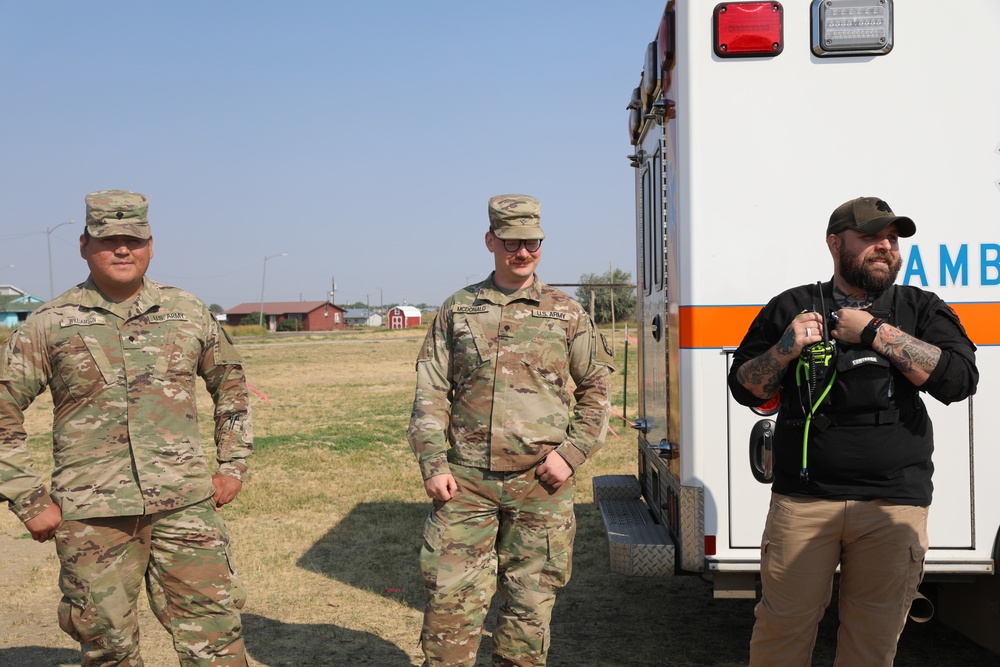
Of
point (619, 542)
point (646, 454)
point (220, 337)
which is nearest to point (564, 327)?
point (619, 542)

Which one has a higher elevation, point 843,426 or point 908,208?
point 908,208

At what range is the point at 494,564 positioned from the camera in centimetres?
379

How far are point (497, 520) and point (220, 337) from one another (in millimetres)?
1314

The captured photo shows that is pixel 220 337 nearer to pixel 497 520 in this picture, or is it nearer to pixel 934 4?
pixel 497 520

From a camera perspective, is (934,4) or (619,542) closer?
(934,4)

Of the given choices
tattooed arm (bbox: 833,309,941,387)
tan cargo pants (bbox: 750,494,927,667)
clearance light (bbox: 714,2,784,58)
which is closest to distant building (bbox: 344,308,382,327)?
clearance light (bbox: 714,2,784,58)

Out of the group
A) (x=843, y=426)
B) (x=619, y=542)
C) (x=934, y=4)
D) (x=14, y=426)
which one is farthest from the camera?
(x=619, y=542)

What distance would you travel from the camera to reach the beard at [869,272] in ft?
9.98

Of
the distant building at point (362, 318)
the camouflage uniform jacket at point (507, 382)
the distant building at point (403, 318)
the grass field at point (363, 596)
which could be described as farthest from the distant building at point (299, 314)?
the camouflage uniform jacket at point (507, 382)

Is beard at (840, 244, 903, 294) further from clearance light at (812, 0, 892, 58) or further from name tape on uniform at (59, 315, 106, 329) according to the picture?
name tape on uniform at (59, 315, 106, 329)

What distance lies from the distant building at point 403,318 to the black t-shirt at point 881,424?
328 feet

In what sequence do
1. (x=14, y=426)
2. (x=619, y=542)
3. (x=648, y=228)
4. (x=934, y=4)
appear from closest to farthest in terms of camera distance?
(x=14, y=426)
(x=934, y=4)
(x=619, y=542)
(x=648, y=228)

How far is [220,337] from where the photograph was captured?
3727 mm

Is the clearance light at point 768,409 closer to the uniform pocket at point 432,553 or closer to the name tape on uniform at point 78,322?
the uniform pocket at point 432,553
